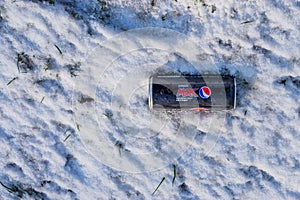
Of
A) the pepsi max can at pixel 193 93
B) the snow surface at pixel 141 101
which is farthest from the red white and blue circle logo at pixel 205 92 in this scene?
the snow surface at pixel 141 101

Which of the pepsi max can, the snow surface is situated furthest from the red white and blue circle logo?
the snow surface

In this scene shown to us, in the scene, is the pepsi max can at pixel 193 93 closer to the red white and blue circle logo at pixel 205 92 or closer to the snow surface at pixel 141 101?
the red white and blue circle logo at pixel 205 92

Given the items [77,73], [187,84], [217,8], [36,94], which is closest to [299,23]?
[217,8]

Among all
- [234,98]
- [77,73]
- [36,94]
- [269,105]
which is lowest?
[36,94]

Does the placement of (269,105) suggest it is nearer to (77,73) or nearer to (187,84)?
(187,84)

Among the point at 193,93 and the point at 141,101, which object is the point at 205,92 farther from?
the point at 141,101

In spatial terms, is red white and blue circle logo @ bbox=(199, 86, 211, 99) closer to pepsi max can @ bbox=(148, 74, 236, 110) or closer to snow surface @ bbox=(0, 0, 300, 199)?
pepsi max can @ bbox=(148, 74, 236, 110)
